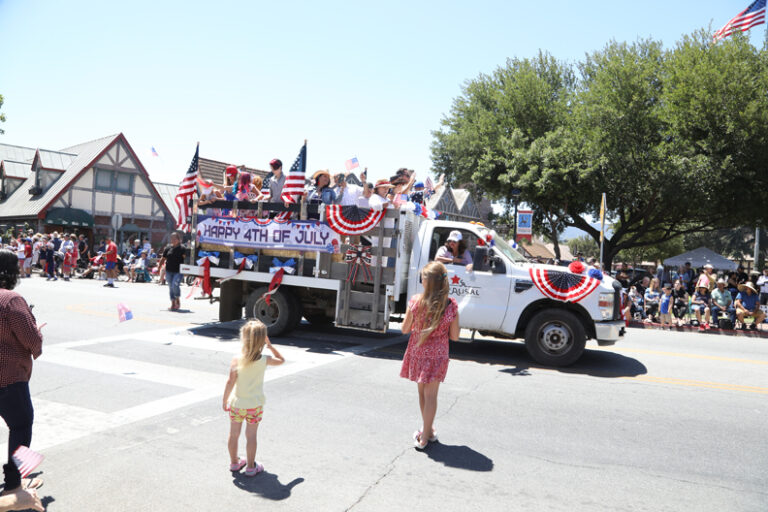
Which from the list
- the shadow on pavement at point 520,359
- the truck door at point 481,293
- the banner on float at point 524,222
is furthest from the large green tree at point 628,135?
the truck door at point 481,293

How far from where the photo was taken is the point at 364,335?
11086 mm

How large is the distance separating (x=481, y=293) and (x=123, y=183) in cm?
3425

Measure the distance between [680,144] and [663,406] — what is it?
18667mm

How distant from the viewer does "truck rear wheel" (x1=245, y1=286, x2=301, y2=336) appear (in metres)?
10.0

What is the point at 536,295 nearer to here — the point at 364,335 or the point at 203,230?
the point at 364,335

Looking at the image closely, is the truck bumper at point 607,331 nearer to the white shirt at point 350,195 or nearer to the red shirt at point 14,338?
the white shirt at point 350,195

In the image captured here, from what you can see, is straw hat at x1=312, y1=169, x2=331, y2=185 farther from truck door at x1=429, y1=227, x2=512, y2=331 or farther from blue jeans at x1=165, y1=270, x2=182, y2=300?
blue jeans at x1=165, y1=270, x2=182, y2=300

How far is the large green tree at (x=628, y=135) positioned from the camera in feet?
71.2

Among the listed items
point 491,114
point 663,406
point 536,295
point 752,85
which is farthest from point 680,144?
point 663,406

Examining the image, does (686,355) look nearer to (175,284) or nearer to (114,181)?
(175,284)

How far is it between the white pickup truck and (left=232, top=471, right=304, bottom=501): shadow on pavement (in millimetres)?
5007

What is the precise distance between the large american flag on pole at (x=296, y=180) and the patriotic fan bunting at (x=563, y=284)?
4.11 meters

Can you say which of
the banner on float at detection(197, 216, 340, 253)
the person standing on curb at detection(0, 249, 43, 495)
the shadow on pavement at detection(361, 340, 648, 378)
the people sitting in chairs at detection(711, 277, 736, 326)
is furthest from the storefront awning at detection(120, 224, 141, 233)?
the person standing on curb at detection(0, 249, 43, 495)

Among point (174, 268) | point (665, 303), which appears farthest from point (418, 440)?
point (665, 303)
